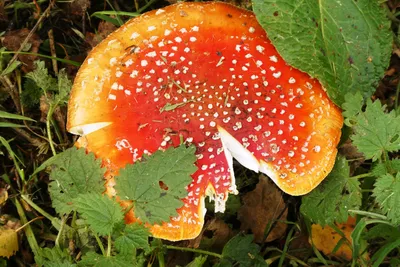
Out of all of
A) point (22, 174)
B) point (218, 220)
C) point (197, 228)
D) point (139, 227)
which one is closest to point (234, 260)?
point (218, 220)

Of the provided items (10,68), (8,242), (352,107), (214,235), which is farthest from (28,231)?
(352,107)

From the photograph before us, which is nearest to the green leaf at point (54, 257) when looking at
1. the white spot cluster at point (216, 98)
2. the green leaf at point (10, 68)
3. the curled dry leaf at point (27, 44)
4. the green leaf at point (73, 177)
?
the green leaf at point (73, 177)

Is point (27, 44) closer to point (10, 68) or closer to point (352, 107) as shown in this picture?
point (10, 68)

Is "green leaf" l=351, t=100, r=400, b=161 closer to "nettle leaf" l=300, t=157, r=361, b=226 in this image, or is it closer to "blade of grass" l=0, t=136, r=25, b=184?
"nettle leaf" l=300, t=157, r=361, b=226

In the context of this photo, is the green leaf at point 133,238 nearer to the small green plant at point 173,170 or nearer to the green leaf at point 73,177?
→ the small green plant at point 173,170

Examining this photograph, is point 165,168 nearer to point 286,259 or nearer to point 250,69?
point 250,69

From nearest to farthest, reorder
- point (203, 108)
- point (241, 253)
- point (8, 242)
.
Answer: point (203, 108), point (241, 253), point (8, 242)
